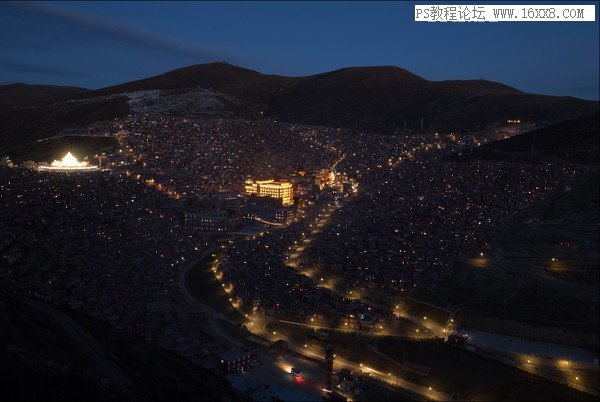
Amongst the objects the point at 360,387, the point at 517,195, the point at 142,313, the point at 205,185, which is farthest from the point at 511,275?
the point at 205,185

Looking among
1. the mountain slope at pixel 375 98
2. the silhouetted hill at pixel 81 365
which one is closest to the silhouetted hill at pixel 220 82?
the mountain slope at pixel 375 98

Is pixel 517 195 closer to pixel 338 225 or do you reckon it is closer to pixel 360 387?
pixel 338 225

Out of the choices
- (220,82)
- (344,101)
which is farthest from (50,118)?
(344,101)

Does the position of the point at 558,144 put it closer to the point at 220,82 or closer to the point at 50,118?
the point at 50,118

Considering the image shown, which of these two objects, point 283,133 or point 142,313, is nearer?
point 142,313

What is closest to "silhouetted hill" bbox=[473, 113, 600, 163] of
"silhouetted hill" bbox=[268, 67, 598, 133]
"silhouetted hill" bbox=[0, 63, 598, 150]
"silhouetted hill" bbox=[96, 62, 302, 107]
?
"silhouetted hill" bbox=[0, 63, 598, 150]

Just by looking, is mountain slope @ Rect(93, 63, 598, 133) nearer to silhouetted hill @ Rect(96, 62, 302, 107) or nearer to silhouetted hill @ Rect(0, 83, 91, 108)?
silhouetted hill @ Rect(96, 62, 302, 107)
